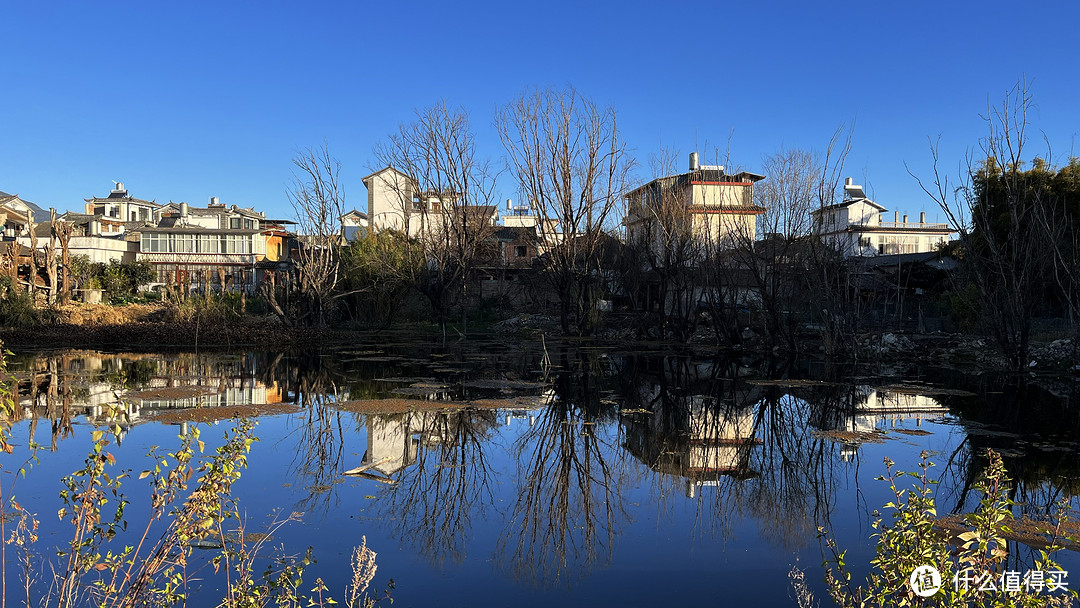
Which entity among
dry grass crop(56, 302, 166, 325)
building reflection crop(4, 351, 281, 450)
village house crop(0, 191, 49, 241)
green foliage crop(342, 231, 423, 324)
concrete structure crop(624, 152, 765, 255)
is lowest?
building reflection crop(4, 351, 281, 450)

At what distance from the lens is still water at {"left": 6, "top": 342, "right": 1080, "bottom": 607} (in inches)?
230

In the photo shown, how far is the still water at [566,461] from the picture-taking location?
19.1ft

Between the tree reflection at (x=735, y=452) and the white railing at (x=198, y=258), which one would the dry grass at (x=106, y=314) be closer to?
the tree reflection at (x=735, y=452)

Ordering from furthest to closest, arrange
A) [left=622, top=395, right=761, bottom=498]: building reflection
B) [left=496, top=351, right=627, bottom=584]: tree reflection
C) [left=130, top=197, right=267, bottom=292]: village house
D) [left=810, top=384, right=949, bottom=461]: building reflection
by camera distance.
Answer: [left=130, top=197, right=267, bottom=292]: village house
[left=810, top=384, right=949, bottom=461]: building reflection
[left=622, top=395, right=761, bottom=498]: building reflection
[left=496, top=351, right=627, bottom=584]: tree reflection

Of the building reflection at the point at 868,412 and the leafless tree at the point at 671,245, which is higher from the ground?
the leafless tree at the point at 671,245

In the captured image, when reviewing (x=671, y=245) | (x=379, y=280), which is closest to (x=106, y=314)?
(x=379, y=280)

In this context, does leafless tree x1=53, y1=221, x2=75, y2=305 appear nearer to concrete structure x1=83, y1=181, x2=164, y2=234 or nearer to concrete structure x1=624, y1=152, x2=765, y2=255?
concrete structure x1=624, y1=152, x2=765, y2=255

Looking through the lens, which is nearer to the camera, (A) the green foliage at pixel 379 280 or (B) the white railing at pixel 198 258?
(A) the green foliage at pixel 379 280

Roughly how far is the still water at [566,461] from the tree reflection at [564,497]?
0.03 metres

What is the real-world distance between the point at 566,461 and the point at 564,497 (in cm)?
136

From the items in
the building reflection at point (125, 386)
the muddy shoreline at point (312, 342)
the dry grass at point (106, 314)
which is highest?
the dry grass at point (106, 314)

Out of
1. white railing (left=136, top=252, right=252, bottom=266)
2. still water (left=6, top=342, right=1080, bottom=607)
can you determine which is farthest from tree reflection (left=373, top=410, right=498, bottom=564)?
white railing (left=136, top=252, right=252, bottom=266)

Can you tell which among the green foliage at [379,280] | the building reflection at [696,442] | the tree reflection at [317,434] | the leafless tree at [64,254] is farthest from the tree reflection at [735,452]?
the leafless tree at [64,254]

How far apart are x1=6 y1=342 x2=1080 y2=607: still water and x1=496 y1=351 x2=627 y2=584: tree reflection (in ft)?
0.09
